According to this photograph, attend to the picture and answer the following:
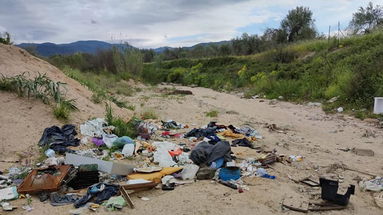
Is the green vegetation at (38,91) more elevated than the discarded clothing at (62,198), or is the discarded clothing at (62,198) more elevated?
the green vegetation at (38,91)

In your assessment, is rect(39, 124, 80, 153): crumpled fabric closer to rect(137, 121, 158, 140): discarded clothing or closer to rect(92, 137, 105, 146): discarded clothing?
rect(92, 137, 105, 146): discarded clothing

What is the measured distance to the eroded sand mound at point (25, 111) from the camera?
15.8 ft

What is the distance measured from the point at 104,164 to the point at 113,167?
171 mm

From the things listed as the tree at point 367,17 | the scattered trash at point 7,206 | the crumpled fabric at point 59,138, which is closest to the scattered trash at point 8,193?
the scattered trash at point 7,206

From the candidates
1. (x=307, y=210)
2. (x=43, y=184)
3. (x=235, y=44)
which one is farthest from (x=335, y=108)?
(x=235, y=44)

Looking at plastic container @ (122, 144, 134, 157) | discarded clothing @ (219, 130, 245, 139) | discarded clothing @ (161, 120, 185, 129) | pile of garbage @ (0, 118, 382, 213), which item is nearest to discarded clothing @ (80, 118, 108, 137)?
pile of garbage @ (0, 118, 382, 213)

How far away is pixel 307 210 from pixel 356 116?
5965 mm

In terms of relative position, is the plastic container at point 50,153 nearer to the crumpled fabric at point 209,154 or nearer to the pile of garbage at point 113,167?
the pile of garbage at point 113,167

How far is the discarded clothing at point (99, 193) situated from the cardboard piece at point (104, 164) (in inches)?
12.5

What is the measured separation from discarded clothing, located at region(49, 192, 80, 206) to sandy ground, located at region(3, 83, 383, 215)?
8 centimetres

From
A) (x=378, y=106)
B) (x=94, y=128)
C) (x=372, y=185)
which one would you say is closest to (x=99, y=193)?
(x=94, y=128)

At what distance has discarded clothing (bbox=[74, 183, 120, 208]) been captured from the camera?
11.0 feet

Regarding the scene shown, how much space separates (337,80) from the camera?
11.6 m

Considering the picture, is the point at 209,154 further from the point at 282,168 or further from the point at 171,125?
the point at 171,125
